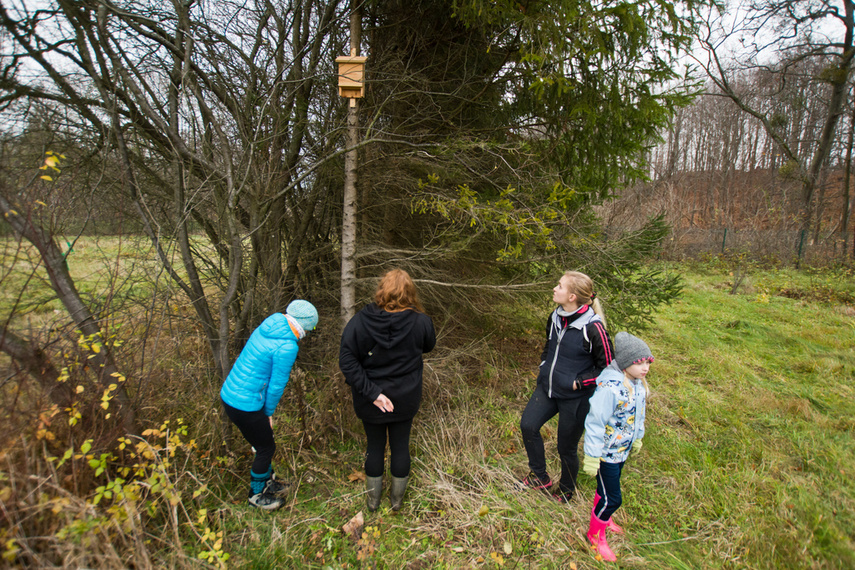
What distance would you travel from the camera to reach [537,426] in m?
A: 2.80

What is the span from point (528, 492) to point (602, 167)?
346cm

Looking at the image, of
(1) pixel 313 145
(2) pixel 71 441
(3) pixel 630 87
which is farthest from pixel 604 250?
(2) pixel 71 441

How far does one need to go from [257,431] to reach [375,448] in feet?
2.64

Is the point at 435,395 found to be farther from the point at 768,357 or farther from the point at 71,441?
the point at 768,357

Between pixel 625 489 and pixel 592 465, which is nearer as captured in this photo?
pixel 592 465

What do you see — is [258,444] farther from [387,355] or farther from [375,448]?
[387,355]

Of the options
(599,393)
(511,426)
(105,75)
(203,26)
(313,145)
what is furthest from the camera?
(313,145)

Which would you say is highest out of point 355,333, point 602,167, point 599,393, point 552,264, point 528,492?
point 602,167

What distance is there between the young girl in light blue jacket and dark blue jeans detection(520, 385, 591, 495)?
1.14ft

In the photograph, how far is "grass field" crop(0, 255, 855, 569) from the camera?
1.98m

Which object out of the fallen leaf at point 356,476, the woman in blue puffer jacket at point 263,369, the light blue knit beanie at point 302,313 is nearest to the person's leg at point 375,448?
the fallen leaf at point 356,476

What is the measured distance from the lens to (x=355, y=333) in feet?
7.96

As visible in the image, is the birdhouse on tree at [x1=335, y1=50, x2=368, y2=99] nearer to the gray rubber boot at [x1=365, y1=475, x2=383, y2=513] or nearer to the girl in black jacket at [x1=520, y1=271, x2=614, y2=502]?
the girl in black jacket at [x1=520, y1=271, x2=614, y2=502]

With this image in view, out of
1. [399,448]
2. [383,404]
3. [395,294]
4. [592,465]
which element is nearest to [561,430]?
[592,465]
